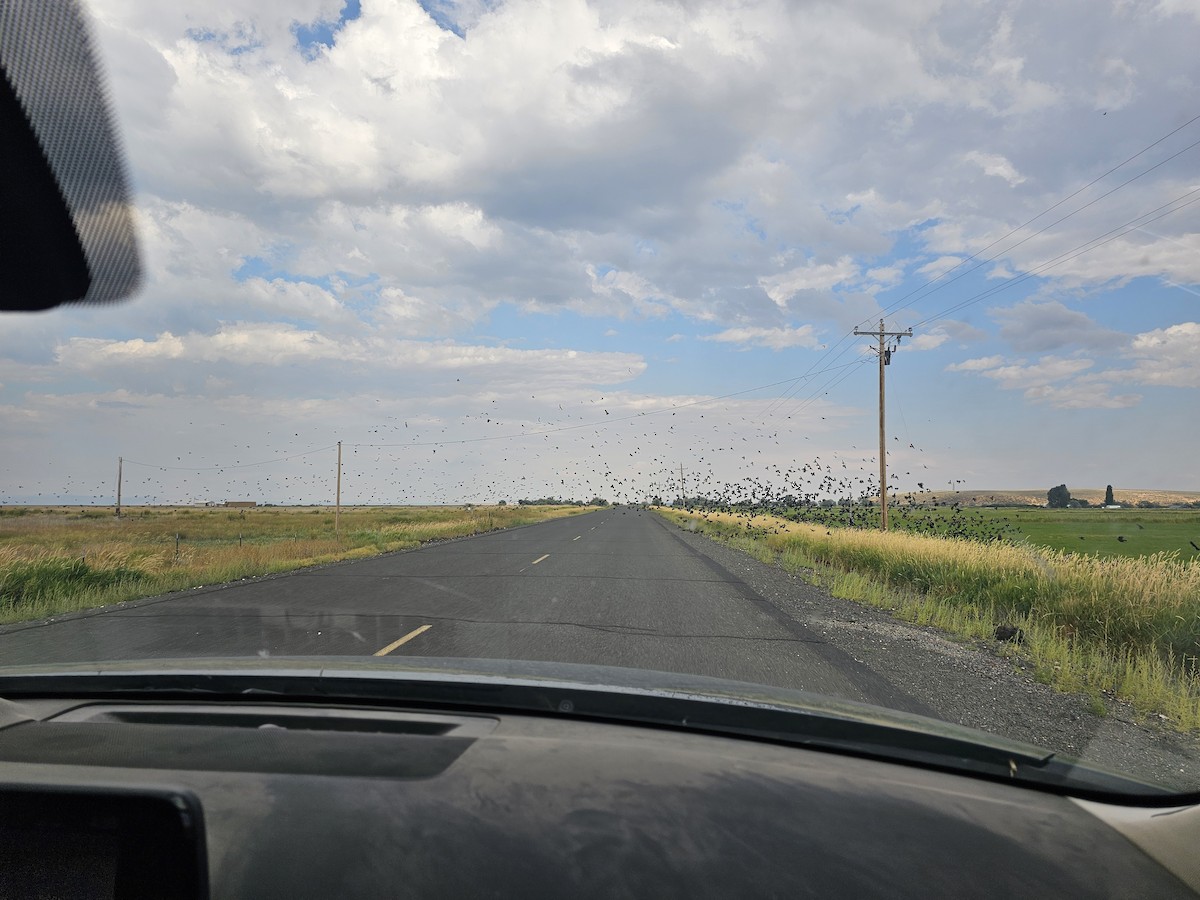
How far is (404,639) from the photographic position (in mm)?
8383

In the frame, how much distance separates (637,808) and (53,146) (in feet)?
14.1

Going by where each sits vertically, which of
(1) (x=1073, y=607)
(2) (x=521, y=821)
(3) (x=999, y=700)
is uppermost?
(2) (x=521, y=821)

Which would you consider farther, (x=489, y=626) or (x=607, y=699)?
(x=489, y=626)

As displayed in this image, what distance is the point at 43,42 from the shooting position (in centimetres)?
346

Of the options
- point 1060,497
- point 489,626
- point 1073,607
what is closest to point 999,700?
point 1073,607

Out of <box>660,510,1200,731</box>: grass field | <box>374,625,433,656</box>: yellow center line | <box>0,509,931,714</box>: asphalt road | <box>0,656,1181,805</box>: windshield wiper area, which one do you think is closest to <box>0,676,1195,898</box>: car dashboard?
<box>0,656,1181,805</box>: windshield wiper area

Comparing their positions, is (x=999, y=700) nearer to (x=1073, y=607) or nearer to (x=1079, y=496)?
(x=1073, y=607)

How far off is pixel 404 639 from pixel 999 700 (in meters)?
5.78

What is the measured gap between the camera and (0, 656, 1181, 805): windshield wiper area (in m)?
2.25

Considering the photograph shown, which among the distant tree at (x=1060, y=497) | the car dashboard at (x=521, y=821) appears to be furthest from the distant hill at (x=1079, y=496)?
the car dashboard at (x=521, y=821)

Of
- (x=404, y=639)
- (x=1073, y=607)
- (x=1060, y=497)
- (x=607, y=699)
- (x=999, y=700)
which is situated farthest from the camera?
(x=1060, y=497)

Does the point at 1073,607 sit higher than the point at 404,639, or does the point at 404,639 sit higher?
the point at 1073,607

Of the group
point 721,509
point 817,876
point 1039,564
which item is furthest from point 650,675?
point 721,509

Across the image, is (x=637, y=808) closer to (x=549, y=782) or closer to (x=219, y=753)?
(x=549, y=782)
